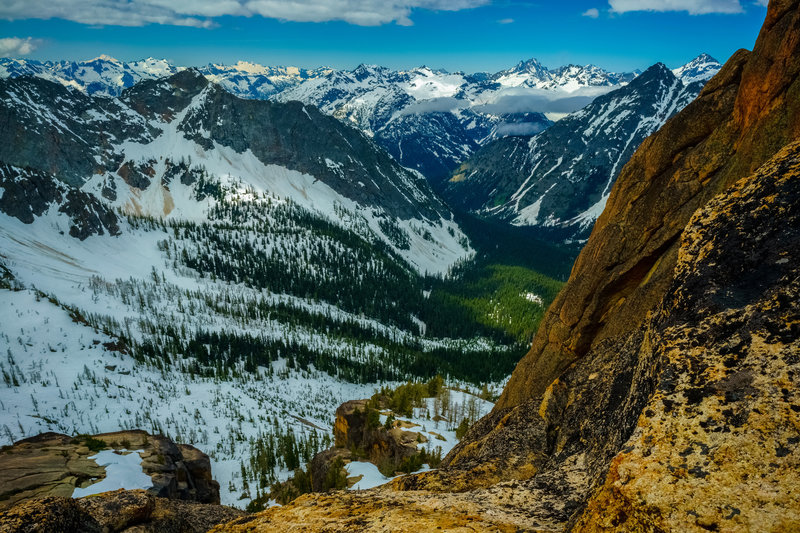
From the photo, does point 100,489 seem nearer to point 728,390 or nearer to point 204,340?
point 728,390

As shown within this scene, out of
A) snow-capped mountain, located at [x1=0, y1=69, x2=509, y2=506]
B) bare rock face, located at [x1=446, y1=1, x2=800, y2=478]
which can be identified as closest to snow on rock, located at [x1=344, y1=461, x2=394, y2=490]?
bare rock face, located at [x1=446, y1=1, x2=800, y2=478]

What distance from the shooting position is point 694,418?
4.66 metres

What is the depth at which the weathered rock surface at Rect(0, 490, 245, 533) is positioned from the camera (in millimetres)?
9365

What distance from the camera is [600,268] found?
20.4 m

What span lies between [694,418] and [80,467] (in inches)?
1426

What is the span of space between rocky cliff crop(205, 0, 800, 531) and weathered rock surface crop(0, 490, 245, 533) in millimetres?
4690

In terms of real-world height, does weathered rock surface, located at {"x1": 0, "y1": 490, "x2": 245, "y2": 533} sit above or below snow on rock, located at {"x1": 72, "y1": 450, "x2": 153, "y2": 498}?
above

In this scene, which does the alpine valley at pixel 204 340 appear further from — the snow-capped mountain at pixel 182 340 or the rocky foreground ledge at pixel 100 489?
the rocky foreground ledge at pixel 100 489

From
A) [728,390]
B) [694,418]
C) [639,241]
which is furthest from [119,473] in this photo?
[639,241]

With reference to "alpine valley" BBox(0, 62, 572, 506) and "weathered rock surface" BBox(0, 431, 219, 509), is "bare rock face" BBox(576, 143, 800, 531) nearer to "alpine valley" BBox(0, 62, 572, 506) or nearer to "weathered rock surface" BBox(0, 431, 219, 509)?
"weathered rock surface" BBox(0, 431, 219, 509)

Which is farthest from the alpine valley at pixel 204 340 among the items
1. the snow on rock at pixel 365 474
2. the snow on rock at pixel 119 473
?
the snow on rock at pixel 119 473

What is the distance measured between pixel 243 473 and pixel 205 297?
119 metres

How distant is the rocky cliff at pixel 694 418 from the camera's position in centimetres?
408

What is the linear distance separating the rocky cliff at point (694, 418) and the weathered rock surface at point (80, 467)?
24.9m
